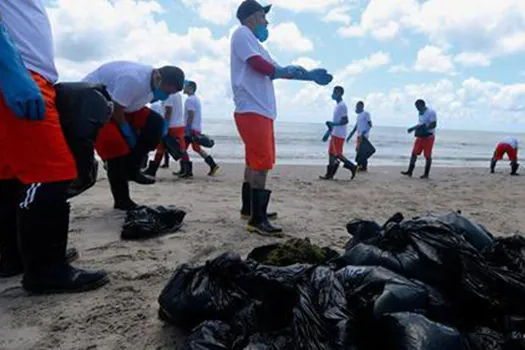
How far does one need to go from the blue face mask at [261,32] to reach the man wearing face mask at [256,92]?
12 mm

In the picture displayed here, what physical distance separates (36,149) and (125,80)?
6.18 ft

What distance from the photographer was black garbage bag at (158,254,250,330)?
6.21 ft

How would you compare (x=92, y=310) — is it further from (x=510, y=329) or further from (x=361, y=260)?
(x=510, y=329)

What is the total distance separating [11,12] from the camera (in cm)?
224

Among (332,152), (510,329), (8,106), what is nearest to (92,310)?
(8,106)

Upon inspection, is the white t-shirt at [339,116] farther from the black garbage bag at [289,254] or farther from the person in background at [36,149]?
the person in background at [36,149]

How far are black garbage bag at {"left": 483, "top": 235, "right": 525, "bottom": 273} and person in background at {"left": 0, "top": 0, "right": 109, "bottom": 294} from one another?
2.08 meters

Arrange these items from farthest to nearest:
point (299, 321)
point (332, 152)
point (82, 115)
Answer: point (332, 152)
point (82, 115)
point (299, 321)

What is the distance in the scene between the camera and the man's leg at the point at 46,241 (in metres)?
2.22

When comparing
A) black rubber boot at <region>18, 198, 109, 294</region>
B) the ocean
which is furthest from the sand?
the ocean

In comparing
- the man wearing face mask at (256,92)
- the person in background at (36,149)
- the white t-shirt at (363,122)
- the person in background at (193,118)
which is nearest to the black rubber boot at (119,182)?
the man wearing face mask at (256,92)

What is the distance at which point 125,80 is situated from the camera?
→ 3895mm

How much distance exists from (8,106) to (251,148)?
2.14m

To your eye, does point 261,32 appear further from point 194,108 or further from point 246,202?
point 194,108
